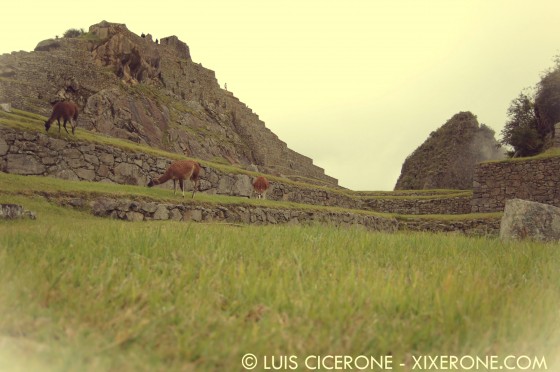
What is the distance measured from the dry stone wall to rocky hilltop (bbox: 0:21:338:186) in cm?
1631

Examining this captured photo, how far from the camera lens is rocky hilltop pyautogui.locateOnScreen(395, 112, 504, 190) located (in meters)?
38.4

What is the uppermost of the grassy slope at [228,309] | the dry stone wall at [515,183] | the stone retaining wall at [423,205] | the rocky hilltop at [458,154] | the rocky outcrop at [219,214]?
the rocky hilltop at [458,154]

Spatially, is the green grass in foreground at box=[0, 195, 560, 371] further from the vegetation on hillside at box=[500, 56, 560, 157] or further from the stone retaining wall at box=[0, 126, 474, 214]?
the vegetation on hillside at box=[500, 56, 560, 157]

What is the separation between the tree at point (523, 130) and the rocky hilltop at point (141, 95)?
55.2ft

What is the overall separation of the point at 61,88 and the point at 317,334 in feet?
121

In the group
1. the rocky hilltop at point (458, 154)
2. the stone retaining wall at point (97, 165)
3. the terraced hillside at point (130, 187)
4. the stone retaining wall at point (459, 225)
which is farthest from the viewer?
the rocky hilltop at point (458, 154)

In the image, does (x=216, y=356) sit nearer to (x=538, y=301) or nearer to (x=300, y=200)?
(x=538, y=301)

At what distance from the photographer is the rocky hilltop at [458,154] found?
A: 3838 centimetres

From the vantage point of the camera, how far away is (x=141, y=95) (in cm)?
3812

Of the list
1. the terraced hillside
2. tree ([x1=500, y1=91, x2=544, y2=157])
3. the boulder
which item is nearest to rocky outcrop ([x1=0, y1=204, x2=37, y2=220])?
the terraced hillside

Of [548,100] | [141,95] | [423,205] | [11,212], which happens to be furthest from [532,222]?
[141,95]

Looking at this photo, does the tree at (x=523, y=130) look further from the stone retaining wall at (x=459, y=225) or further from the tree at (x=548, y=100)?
the stone retaining wall at (x=459, y=225)

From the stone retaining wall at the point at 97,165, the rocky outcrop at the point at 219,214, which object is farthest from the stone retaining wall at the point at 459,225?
the stone retaining wall at the point at 97,165

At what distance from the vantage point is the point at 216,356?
7.80ft
